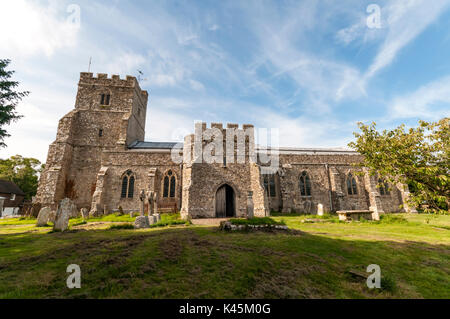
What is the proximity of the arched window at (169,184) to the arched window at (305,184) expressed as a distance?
14.0m

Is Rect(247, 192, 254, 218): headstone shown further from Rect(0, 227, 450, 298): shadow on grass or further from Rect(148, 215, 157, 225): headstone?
Rect(148, 215, 157, 225): headstone

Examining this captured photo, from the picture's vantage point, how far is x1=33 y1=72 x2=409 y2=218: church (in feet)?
57.5

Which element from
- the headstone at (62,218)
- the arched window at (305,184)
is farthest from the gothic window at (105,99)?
the arched window at (305,184)

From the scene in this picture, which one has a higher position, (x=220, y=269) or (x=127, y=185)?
(x=127, y=185)

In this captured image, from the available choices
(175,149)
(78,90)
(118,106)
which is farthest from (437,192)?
(78,90)

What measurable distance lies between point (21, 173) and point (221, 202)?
40.0 m

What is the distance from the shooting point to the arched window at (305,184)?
20891mm

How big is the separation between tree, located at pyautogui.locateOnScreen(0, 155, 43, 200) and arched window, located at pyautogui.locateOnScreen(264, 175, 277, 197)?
40.8 metres

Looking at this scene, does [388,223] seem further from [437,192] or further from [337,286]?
[337,286]

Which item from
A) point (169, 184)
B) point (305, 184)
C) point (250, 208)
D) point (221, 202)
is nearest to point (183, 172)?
point (169, 184)

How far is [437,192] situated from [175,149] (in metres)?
20.2

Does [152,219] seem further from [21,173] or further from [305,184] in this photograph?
[21,173]

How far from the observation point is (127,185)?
1916cm

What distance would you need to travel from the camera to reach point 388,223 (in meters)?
13.1
